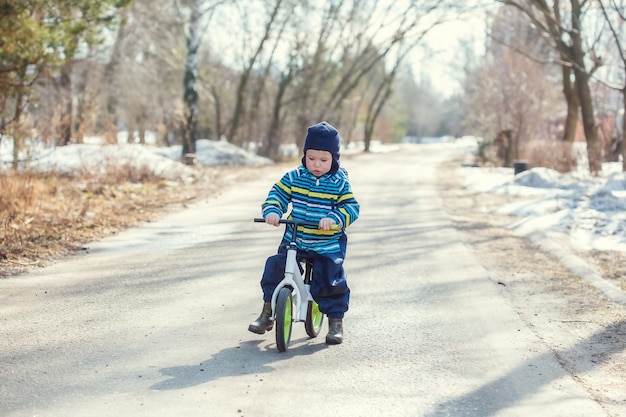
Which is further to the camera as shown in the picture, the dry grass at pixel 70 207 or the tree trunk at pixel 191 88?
the tree trunk at pixel 191 88

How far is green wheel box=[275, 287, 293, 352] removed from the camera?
16.9 feet

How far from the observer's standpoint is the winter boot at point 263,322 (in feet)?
18.0

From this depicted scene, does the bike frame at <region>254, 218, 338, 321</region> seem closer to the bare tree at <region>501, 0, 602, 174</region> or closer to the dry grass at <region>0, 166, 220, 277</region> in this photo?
the dry grass at <region>0, 166, 220, 277</region>

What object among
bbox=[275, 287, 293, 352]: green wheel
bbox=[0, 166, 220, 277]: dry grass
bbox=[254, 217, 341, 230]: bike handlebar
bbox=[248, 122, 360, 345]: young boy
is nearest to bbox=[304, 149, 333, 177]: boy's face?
bbox=[248, 122, 360, 345]: young boy

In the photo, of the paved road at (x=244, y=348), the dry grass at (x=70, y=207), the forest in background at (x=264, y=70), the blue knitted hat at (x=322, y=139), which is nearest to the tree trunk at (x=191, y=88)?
the forest in background at (x=264, y=70)

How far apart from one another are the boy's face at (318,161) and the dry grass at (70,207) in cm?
379

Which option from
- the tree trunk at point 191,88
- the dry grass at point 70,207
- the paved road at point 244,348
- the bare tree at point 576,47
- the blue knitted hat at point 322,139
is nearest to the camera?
the paved road at point 244,348

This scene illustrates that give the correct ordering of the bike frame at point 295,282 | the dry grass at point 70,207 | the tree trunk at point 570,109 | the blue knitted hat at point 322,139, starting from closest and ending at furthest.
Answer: the bike frame at point 295,282 → the blue knitted hat at point 322,139 → the dry grass at point 70,207 → the tree trunk at point 570,109

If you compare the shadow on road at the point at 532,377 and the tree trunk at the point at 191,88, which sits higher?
the tree trunk at the point at 191,88

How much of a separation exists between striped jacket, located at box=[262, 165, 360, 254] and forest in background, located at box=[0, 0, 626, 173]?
6056 millimetres

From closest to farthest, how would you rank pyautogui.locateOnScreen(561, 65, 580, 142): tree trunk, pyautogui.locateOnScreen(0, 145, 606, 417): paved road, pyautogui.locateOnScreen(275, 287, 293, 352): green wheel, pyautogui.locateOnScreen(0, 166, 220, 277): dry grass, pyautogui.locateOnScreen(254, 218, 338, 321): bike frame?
pyautogui.locateOnScreen(0, 145, 606, 417): paved road
pyautogui.locateOnScreen(275, 287, 293, 352): green wheel
pyautogui.locateOnScreen(254, 218, 338, 321): bike frame
pyautogui.locateOnScreen(0, 166, 220, 277): dry grass
pyautogui.locateOnScreen(561, 65, 580, 142): tree trunk

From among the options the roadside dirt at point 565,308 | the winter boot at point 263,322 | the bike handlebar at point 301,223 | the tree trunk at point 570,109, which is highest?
the tree trunk at point 570,109

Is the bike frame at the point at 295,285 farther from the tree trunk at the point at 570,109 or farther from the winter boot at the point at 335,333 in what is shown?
the tree trunk at the point at 570,109

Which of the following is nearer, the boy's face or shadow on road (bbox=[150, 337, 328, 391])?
shadow on road (bbox=[150, 337, 328, 391])
